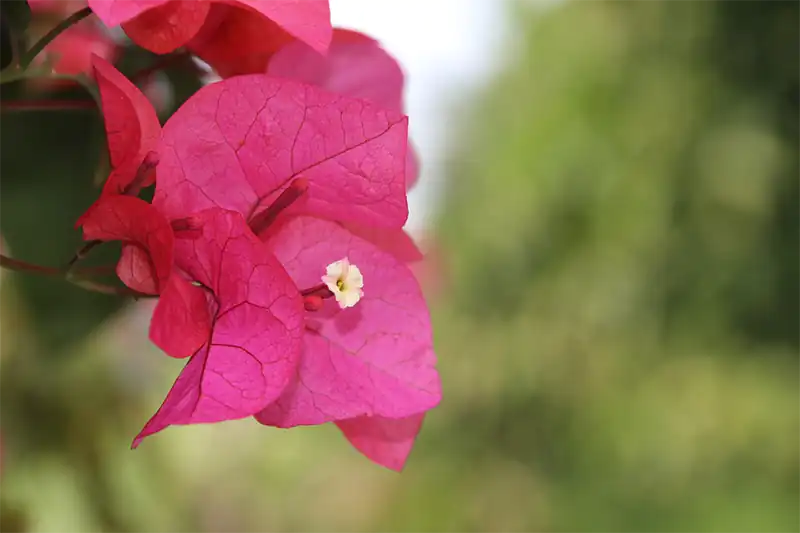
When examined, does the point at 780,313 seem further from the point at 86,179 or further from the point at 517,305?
the point at 86,179

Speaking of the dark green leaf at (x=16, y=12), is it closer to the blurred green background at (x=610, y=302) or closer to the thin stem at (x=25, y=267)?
the thin stem at (x=25, y=267)

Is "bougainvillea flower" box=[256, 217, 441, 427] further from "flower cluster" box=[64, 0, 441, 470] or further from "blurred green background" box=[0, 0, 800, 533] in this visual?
"blurred green background" box=[0, 0, 800, 533]

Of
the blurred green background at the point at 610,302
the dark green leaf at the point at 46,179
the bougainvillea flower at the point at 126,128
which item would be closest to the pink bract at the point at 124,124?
the bougainvillea flower at the point at 126,128

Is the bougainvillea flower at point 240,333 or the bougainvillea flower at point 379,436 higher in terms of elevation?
the bougainvillea flower at point 240,333

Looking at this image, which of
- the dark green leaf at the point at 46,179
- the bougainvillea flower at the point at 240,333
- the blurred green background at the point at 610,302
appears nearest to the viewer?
the bougainvillea flower at the point at 240,333

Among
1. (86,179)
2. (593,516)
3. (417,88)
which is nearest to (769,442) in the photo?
(593,516)

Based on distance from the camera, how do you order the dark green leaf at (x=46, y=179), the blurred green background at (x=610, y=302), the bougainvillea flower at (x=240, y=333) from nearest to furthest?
the bougainvillea flower at (x=240, y=333) → the dark green leaf at (x=46, y=179) → the blurred green background at (x=610, y=302)

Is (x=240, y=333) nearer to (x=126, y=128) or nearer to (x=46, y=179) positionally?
(x=126, y=128)

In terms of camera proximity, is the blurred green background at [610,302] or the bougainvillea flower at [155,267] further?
the blurred green background at [610,302]
